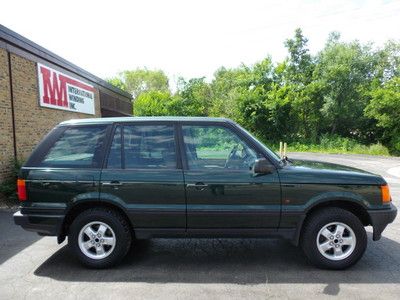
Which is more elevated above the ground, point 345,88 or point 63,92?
point 345,88

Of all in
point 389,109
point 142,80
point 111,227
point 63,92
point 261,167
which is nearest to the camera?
point 261,167

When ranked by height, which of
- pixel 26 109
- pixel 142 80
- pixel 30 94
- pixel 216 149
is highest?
pixel 142 80

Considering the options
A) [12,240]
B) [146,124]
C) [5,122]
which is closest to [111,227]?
[146,124]

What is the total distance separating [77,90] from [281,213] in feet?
40.6

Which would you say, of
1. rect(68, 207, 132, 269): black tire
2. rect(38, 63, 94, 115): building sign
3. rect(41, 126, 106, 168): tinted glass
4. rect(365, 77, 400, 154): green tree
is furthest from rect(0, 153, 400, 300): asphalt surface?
rect(365, 77, 400, 154): green tree

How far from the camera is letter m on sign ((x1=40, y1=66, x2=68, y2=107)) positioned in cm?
1170

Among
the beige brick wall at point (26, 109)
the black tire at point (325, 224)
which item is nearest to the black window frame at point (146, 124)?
the black tire at point (325, 224)

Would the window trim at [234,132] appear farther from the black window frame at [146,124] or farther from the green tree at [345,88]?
the green tree at [345,88]

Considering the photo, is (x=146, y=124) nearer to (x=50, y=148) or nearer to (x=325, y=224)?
(x=50, y=148)

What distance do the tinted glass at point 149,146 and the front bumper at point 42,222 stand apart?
3.61 feet

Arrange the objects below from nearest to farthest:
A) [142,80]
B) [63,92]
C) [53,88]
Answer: [53,88], [63,92], [142,80]

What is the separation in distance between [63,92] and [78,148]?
9.50 meters

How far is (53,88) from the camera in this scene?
40.8ft

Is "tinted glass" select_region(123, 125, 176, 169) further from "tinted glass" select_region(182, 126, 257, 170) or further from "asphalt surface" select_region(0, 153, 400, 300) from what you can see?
"asphalt surface" select_region(0, 153, 400, 300)
